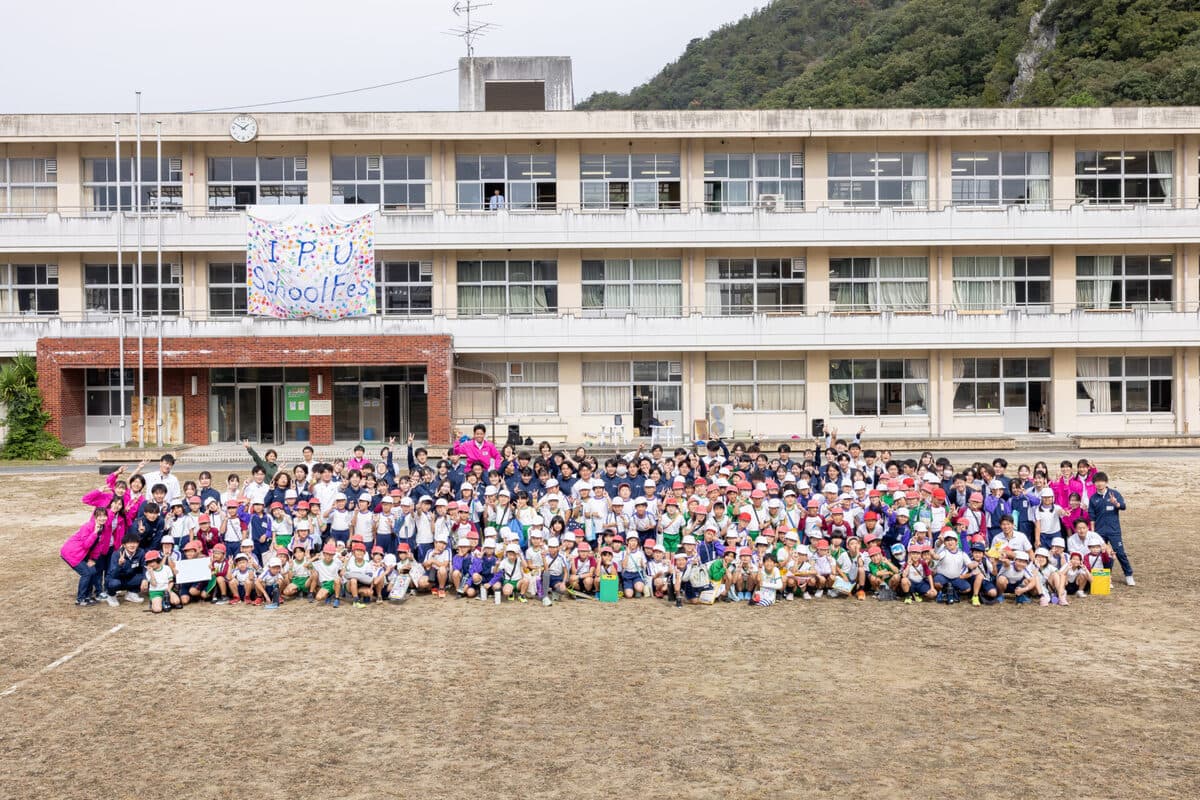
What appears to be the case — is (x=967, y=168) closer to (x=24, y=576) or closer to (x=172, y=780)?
(x=24, y=576)

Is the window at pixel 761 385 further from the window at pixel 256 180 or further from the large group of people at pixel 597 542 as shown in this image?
the large group of people at pixel 597 542

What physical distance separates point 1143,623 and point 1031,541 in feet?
7.87

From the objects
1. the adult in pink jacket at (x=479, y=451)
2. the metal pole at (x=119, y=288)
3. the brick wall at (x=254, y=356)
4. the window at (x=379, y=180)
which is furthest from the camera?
the window at (x=379, y=180)

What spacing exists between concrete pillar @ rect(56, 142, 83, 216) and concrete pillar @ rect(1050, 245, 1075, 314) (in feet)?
106

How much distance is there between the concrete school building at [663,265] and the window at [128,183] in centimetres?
11

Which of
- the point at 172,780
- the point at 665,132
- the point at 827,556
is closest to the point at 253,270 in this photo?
the point at 665,132

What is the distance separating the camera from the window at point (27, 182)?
32000mm

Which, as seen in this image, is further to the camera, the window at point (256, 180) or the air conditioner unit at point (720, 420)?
the window at point (256, 180)

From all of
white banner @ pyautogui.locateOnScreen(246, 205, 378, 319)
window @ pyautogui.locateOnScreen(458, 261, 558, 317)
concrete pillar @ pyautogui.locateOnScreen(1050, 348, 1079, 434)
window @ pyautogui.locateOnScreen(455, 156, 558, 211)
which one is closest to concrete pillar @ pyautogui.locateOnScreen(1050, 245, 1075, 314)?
concrete pillar @ pyautogui.locateOnScreen(1050, 348, 1079, 434)

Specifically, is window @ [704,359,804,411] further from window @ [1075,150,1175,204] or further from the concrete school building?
window @ [1075,150,1175,204]

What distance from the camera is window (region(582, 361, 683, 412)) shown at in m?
32.4

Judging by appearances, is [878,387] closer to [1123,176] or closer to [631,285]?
[631,285]

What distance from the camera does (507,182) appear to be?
1276 inches

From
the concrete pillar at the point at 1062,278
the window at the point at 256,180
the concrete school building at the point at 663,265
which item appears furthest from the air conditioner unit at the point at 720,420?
the window at the point at 256,180
